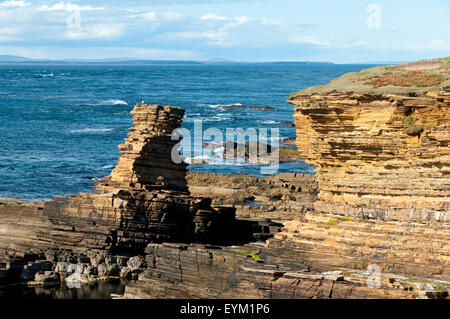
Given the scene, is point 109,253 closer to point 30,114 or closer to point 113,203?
point 113,203

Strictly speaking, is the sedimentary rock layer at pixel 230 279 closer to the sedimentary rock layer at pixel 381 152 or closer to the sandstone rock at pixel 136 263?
→ the sandstone rock at pixel 136 263

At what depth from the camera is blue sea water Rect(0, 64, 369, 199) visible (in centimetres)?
5400

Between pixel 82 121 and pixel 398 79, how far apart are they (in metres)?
68.2

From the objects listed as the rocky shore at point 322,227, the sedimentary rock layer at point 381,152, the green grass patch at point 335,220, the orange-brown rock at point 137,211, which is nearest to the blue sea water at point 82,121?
the orange-brown rock at point 137,211

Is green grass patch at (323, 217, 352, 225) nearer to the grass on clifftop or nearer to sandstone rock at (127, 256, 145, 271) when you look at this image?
the grass on clifftop

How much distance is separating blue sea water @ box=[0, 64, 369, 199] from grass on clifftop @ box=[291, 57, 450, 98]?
27193 millimetres

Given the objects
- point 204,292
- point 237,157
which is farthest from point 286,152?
point 204,292

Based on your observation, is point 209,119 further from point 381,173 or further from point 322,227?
point 381,173

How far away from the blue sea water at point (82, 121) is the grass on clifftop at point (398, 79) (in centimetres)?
2719

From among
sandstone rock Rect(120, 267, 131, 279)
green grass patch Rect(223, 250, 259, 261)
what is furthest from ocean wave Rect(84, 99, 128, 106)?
green grass patch Rect(223, 250, 259, 261)

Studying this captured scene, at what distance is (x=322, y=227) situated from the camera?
24.4 meters

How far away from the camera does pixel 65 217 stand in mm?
32031

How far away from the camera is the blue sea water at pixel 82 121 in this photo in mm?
54000

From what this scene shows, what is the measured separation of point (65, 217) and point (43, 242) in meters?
1.48
